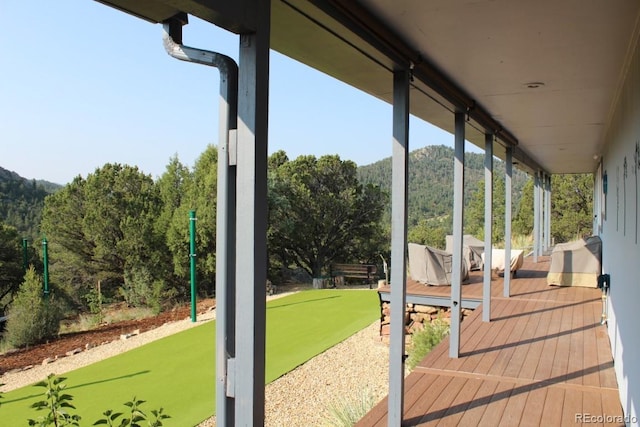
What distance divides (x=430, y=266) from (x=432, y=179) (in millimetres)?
35345

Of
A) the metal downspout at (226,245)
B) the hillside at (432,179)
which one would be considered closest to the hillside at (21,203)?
the hillside at (432,179)

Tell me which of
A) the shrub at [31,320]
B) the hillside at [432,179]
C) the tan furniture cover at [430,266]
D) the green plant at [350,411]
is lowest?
the shrub at [31,320]

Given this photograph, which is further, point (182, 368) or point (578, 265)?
point (182, 368)

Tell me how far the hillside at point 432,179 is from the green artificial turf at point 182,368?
72.9ft

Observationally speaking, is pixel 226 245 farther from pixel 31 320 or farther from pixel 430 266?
pixel 31 320

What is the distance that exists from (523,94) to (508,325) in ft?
8.68

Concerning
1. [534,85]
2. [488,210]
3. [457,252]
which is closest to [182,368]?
[488,210]

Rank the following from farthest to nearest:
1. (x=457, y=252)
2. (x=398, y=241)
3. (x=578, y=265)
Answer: (x=578, y=265) < (x=457, y=252) < (x=398, y=241)

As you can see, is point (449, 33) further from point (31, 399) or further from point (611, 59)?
point (31, 399)

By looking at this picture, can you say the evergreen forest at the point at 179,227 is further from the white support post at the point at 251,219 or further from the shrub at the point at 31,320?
the white support post at the point at 251,219

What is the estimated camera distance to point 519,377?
148 inches

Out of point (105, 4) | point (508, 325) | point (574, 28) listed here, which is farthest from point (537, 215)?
point (105, 4)

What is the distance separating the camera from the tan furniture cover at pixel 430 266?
7.85m

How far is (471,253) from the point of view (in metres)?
9.45
